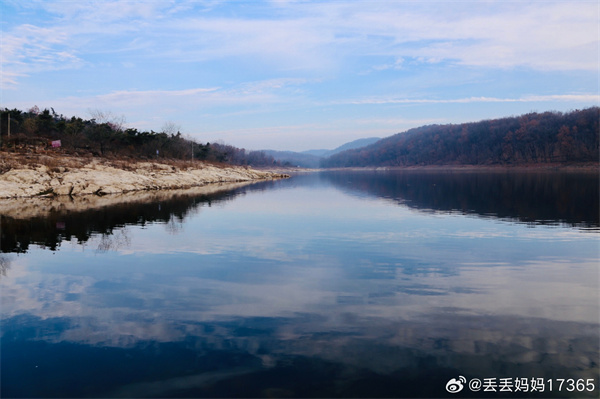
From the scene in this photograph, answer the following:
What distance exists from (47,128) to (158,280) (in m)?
64.9

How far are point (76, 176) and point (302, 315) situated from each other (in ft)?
146

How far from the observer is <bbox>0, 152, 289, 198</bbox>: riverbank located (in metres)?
40.7

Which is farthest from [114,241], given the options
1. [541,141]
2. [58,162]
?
[541,141]

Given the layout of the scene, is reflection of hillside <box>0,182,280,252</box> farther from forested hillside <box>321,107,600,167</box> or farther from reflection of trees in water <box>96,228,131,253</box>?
forested hillside <box>321,107,600,167</box>

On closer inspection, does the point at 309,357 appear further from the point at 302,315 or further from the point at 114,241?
the point at 114,241

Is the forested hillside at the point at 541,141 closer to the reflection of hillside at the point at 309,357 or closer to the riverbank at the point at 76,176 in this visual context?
the riverbank at the point at 76,176

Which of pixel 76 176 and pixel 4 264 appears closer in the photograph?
pixel 4 264

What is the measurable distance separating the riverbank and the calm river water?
26.4 m

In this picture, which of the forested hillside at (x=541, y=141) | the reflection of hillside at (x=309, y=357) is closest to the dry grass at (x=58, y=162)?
the reflection of hillside at (x=309, y=357)

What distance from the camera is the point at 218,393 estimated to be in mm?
5957

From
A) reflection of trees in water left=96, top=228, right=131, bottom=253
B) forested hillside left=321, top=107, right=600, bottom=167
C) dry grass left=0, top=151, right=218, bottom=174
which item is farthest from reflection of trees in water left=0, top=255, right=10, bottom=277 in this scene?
forested hillside left=321, top=107, right=600, bottom=167

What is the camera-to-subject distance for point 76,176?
45.6m

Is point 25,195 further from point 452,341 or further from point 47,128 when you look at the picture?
point 452,341

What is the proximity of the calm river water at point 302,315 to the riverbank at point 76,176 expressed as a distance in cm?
2643
